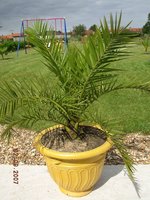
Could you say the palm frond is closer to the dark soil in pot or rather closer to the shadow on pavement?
the dark soil in pot

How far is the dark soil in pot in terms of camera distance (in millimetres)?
2765

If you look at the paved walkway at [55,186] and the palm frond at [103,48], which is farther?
the paved walkway at [55,186]

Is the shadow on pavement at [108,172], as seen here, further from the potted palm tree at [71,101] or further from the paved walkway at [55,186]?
the potted palm tree at [71,101]

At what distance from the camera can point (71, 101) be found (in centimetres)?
256

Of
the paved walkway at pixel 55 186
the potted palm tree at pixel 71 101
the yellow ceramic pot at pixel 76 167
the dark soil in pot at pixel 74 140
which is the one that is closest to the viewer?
the potted palm tree at pixel 71 101

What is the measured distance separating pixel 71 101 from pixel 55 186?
1.15 metres

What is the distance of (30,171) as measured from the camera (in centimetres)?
347

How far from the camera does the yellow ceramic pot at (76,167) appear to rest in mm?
2568

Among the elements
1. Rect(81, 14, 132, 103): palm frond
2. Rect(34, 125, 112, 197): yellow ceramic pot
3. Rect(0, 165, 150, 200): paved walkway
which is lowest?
Rect(0, 165, 150, 200): paved walkway

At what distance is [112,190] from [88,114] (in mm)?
899

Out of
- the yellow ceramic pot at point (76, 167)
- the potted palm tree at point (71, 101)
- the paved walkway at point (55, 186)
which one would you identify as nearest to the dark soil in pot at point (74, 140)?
the potted palm tree at point (71, 101)

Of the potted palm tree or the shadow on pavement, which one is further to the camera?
the shadow on pavement

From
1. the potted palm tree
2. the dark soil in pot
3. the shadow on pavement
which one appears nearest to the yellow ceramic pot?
the potted palm tree

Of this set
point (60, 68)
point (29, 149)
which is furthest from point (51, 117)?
point (29, 149)
